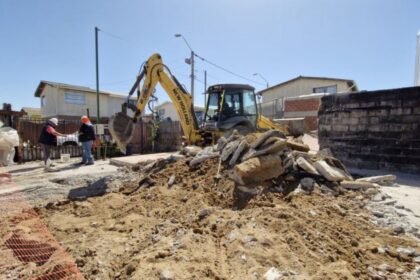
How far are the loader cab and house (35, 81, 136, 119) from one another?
52.7 ft

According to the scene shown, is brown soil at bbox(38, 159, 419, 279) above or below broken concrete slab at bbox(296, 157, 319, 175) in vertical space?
below

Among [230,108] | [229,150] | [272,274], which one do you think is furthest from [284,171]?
[230,108]

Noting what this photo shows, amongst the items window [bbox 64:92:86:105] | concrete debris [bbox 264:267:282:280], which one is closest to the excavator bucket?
concrete debris [bbox 264:267:282:280]

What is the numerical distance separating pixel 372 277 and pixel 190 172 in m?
3.83

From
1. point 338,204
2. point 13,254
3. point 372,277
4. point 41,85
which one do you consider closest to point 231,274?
point 372,277

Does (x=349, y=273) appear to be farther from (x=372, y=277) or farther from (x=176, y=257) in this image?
(x=176, y=257)

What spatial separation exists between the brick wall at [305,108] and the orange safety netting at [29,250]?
48.6 ft

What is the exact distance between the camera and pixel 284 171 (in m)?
4.50

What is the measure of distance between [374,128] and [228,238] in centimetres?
489

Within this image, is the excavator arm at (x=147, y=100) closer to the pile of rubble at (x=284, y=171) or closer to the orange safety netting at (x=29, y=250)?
the orange safety netting at (x=29, y=250)

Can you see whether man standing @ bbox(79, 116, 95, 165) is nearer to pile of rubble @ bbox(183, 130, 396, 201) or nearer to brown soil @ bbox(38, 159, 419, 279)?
brown soil @ bbox(38, 159, 419, 279)

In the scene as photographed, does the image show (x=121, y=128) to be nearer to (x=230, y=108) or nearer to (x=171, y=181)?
(x=171, y=181)

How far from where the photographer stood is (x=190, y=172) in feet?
18.5

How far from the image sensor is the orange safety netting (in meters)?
2.75
